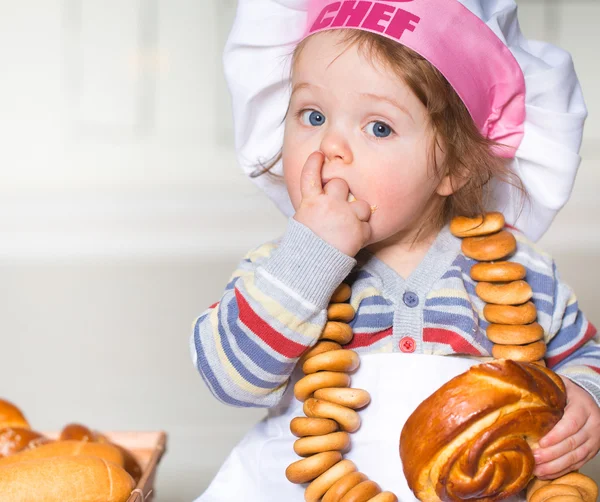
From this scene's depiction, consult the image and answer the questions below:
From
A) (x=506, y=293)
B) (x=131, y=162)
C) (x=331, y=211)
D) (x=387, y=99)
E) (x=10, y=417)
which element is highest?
(x=387, y=99)

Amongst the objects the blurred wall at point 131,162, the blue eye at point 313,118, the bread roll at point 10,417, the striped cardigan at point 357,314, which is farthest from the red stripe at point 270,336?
the blurred wall at point 131,162

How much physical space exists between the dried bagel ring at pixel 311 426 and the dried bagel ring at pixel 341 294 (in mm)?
156

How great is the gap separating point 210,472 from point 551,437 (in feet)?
5.40

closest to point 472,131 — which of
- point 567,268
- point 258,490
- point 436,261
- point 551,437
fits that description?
point 436,261

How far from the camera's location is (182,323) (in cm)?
295

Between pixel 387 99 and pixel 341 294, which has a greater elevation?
pixel 387 99

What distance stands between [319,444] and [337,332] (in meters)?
0.14

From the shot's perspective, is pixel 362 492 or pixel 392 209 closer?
pixel 362 492

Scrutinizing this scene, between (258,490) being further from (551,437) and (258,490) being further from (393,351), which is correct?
(551,437)

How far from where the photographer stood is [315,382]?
3.18 feet

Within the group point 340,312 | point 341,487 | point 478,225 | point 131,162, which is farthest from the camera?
point 131,162

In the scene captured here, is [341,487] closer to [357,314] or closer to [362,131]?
[357,314]

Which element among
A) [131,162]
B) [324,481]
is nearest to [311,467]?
[324,481]

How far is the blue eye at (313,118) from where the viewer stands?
1.07 metres
